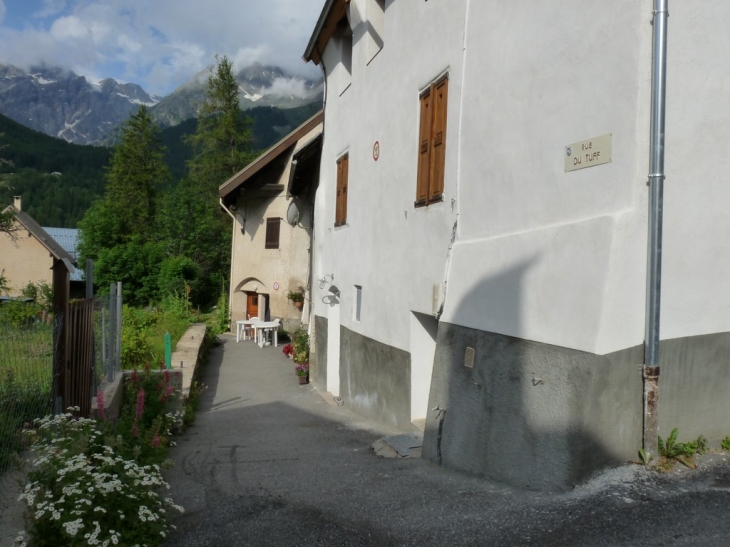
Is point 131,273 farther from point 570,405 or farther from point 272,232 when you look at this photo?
point 570,405

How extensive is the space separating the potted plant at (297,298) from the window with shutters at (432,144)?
574 inches

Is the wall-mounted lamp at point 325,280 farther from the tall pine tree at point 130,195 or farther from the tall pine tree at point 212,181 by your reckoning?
the tall pine tree at point 130,195

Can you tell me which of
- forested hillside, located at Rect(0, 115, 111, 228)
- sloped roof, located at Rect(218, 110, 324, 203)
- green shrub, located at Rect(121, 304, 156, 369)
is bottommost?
green shrub, located at Rect(121, 304, 156, 369)

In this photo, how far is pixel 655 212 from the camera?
195 inches

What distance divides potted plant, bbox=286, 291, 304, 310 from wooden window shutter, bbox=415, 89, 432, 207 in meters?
14.6

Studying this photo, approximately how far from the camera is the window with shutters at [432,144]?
26.7 ft

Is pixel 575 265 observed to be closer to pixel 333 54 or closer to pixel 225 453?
pixel 225 453

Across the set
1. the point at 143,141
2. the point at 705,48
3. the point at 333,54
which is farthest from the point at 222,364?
the point at 143,141

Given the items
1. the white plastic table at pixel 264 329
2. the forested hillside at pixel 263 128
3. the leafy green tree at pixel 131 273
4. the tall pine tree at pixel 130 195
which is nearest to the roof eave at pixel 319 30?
the white plastic table at pixel 264 329

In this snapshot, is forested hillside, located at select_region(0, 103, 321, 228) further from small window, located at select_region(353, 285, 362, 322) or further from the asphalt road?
the asphalt road

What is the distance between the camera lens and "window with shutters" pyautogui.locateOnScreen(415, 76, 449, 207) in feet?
26.7

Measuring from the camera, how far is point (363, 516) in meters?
5.09

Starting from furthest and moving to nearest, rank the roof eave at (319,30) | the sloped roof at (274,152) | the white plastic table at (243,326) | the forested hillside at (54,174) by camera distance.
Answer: the forested hillside at (54,174) → the white plastic table at (243,326) → the sloped roof at (274,152) → the roof eave at (319,30)

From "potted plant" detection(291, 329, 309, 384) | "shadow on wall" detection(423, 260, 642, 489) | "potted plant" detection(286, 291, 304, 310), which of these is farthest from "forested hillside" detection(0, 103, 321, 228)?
"shadow on wall" detection(423, 260, 642, 489)
